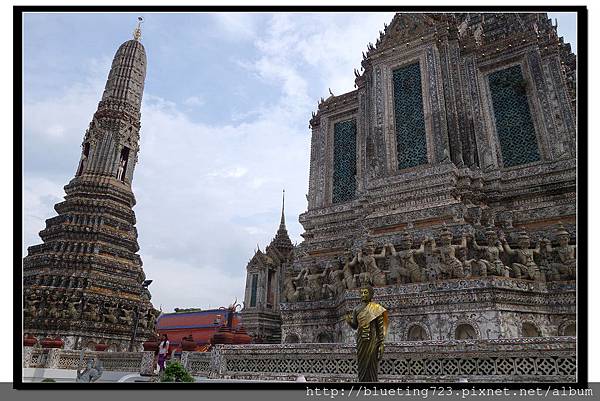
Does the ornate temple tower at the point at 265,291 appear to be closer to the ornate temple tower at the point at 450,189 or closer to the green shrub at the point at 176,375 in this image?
the ornate temple tower at the point at 450,189

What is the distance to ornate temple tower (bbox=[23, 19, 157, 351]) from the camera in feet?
51.4

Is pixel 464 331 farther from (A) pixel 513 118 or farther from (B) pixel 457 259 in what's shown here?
(A) pixel 513 118

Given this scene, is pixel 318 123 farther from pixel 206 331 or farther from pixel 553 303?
pixel 206 331

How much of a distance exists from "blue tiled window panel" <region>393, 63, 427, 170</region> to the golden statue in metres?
8.70

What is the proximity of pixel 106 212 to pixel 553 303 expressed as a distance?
16590 mm

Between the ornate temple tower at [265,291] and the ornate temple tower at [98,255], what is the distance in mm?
6298

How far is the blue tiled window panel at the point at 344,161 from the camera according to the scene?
56.1 ft

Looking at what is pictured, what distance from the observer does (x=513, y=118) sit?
14109mm

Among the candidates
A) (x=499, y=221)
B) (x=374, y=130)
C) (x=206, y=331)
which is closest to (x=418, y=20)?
(x=374, y=130)

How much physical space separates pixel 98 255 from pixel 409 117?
497 inches

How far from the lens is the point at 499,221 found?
11914mm

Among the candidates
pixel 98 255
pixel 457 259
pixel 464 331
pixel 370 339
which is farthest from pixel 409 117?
pixel 98 255

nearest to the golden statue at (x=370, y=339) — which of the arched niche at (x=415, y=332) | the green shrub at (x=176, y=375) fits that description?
the green shrub at (x=176, y=375)

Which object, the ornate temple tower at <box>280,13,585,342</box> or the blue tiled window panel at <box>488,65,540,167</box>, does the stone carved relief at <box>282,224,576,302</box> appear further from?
the blue tiled window panel at <box>488,65,540,167</box>
